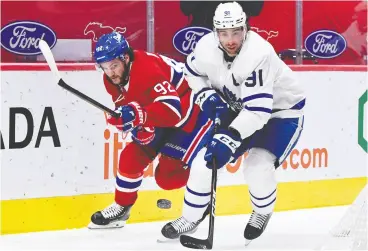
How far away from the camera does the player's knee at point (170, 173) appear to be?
453 cm

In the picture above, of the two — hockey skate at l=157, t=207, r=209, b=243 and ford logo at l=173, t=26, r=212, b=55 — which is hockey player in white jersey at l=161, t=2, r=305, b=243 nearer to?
hockey skate at l=157, t=207, r=209, b=243

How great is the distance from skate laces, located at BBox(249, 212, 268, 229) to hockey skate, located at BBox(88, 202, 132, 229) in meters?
0.63

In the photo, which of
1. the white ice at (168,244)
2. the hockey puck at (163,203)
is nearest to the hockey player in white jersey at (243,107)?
the white ice at (168,244)

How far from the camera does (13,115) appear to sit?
4383 millimetres

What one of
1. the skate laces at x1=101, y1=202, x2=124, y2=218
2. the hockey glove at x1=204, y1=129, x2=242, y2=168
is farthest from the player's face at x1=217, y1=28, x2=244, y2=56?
the skate laces at x1=101, y1=202, x2=124, y2=218

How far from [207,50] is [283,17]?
2.21 meters

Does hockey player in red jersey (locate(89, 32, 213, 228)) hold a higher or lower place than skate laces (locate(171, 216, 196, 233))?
higher

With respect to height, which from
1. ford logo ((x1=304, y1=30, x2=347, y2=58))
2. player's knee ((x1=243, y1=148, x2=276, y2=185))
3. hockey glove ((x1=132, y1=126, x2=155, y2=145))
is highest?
ford logo ((x1=304, y1=30, x2=347, y2=58))

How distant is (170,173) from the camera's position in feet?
14.9

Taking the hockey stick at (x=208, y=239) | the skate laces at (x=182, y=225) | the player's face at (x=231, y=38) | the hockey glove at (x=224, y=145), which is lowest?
the skate laces at (x=182, y=225)

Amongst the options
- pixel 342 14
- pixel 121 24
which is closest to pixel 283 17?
pixel 342 14

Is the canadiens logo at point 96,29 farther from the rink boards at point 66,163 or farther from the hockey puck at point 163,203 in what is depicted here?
the hockey puck at point 163,203

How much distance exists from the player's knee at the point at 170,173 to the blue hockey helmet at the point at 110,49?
1.92ft

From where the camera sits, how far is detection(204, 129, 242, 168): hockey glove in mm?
3883
